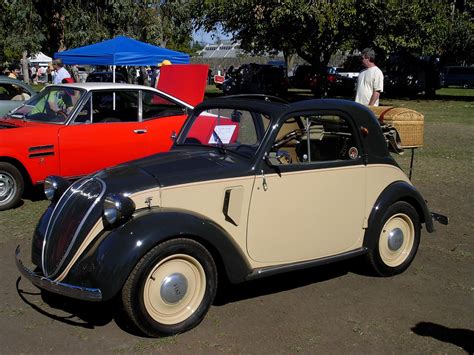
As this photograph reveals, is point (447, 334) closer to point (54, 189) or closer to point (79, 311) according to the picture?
point (79, 311)

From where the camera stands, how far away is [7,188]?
267 inches

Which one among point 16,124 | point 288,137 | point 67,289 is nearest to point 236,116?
point 288,137

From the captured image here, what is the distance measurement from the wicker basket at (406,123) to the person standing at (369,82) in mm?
1752

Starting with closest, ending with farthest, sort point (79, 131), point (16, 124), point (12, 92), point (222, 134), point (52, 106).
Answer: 1. point (222, 134)
2. point (79, 131)
3. point (16, 124)
4. point (52, 106)
5. point (12, 92)

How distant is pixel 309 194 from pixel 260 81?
1011 inches

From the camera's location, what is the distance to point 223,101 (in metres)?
4.64

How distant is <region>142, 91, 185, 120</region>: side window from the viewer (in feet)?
25.4

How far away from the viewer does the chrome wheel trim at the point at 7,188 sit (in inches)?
265

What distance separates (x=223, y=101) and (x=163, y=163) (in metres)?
0.96

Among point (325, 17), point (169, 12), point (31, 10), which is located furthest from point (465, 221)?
point (169, 12)

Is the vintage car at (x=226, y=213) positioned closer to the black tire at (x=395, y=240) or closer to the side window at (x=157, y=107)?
the black tire at (x=395, y=240)

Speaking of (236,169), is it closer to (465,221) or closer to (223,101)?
(223,101)

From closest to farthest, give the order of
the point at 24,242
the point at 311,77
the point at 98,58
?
the point at 24,242 < the point at 98,58 < the point at 311,77

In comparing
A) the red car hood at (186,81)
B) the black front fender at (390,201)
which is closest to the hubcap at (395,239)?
the black front fender at (390,201)
